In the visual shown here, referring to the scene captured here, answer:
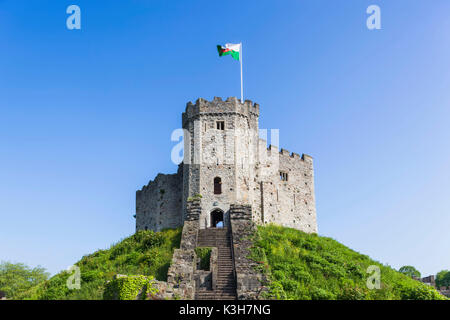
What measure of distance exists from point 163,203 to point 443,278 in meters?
43.4

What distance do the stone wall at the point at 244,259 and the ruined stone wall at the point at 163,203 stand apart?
8943 mm

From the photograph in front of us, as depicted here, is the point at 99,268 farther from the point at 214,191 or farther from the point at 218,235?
→ the point at 214,191

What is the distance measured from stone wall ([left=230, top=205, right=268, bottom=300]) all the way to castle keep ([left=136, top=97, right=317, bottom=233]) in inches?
94.8

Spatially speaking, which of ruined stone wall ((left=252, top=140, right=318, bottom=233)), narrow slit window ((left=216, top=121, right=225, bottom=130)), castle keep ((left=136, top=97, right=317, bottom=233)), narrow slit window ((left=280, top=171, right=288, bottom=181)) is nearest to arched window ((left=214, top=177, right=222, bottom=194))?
castle keep ((left=136, top=97, right=317, bottom=233))

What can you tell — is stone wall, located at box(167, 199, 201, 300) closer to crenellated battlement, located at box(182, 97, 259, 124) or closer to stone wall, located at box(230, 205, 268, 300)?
stone wall, located at box(230, 205, 268, 300)

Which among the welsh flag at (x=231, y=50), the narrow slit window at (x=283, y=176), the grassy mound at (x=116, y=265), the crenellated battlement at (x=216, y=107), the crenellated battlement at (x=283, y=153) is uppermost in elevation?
the welsh flag at (x=231, y=50)

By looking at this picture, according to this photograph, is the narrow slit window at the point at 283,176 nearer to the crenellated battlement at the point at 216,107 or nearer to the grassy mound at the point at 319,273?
the crenellated battlement at the point at 216,107

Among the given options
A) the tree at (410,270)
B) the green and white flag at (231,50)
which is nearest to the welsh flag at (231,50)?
the green and white flag at (231,50)

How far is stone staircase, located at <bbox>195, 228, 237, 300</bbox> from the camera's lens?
949 inches

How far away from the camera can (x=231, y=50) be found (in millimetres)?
39594

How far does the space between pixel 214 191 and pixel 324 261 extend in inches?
431

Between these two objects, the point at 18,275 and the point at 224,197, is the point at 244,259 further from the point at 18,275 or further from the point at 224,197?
the point at 18,275

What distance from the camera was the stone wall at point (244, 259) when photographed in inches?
928

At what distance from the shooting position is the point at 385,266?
112 feet
